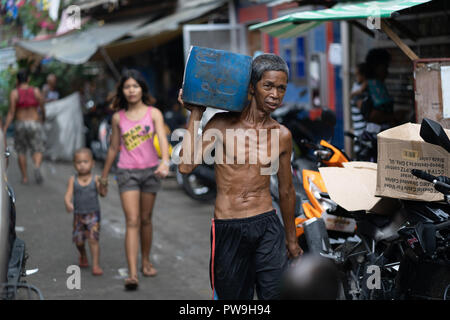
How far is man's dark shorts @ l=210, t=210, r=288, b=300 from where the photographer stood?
3.96 metres

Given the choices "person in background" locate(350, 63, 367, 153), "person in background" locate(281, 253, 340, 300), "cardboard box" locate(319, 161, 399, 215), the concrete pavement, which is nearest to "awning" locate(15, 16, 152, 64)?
the concrete pavement

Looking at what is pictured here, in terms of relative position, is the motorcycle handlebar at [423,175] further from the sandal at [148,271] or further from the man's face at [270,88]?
the sandal at [148,271]

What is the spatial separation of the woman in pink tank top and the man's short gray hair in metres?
2.33

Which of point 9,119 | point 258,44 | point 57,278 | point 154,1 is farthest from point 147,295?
point 154,1

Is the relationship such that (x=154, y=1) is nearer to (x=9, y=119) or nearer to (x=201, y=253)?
(x=9, y=119)

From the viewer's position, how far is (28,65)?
49.0ft

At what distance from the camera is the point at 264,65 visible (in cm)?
394

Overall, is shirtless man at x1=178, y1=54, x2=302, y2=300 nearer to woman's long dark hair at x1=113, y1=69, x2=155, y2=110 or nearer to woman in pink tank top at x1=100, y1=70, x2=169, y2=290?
woman in pink tank top at x1=100, y1=70, x2=169, y2=290

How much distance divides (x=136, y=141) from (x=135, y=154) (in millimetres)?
116

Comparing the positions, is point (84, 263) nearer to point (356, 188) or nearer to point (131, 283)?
point (131, 283)

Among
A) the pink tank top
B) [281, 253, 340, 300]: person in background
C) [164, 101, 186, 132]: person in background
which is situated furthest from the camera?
[164, 101, 186, 132]: person in background

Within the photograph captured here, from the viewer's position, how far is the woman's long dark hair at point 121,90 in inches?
251

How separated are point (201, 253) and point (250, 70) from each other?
3.69 metres
